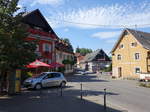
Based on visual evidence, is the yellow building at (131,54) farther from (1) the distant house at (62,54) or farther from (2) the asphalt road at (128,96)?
(2) the asphalt road at (128,96)

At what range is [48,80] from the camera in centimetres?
2003

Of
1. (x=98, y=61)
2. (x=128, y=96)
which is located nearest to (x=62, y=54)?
(x=128, y=96)

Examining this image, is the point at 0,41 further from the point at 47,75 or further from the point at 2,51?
the point at 47,75

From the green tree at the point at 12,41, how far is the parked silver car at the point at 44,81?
12.2ft

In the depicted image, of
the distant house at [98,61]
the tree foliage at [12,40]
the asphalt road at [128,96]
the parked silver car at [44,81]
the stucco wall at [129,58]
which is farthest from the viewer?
the distant house at [98,61]

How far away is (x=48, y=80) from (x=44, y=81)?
49cm

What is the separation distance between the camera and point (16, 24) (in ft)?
47.9

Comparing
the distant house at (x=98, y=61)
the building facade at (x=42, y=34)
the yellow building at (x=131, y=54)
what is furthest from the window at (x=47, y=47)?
the distant house at (x=98, y=61)

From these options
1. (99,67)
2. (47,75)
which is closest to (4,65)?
(47,75)

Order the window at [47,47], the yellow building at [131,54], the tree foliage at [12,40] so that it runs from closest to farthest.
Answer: the tree foliage at [12,40]
the window at [47,47]
the yellow building at [131,54]

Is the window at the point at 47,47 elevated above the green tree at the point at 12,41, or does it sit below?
above

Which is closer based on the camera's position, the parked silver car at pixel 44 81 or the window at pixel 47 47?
the parked silver car at pixel 44 81

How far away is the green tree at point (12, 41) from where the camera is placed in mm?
13148

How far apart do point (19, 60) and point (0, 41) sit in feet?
6.28
